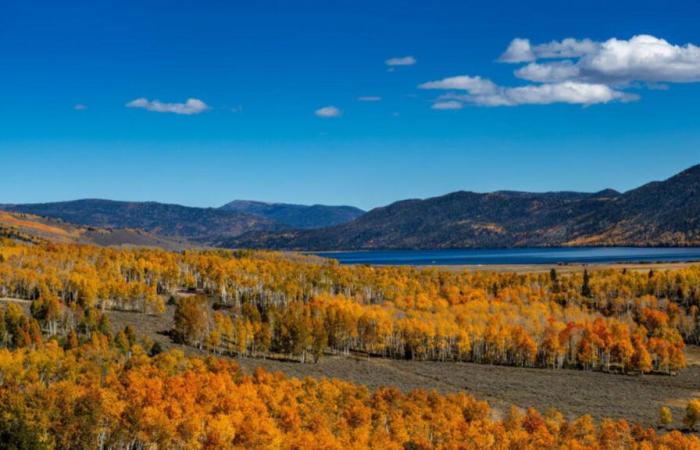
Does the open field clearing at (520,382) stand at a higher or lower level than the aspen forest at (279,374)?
lower

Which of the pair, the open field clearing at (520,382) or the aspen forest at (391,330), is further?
the aspen forest at (391,330)

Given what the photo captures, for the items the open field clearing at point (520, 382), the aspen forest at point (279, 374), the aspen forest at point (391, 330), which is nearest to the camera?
the aspen forest at point (279, 374)

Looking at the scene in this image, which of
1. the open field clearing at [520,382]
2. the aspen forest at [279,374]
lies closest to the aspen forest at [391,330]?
the aspen forest at [279,374]

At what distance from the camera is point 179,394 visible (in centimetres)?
9512

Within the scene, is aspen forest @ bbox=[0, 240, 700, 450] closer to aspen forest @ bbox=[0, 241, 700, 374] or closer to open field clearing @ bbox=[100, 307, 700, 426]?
aspen forest @ bbox=[0, 241, 700, 374]

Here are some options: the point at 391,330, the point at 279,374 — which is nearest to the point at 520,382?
the point at 391,330

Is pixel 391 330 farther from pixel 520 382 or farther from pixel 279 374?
pixel 279 374

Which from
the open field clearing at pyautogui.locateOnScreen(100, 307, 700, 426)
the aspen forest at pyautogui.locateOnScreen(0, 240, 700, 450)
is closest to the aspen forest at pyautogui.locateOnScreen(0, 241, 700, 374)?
the aspen forest at pyautogui.locateOnScreen(0, 240, 700, 450)

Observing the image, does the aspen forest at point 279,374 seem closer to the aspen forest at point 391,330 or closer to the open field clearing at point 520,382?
the aspen forest at point 391,330

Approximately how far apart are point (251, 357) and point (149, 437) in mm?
71314

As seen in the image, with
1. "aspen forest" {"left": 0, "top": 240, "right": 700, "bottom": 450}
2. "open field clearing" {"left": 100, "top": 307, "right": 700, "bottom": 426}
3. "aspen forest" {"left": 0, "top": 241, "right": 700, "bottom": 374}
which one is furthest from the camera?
"aspen forest" {"left": 0, "top": 241, "right": 700, "bottom": 374}

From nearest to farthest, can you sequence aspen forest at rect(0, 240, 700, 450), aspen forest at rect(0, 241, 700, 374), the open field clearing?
aspen forest at rect(0, 240, 700, 450), the open field clearing, aspen forest at rect(0, 241, 700, 374)

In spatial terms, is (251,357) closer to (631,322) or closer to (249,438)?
(249,438)

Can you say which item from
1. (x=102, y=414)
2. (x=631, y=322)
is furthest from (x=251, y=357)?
(x=631, y=322)
